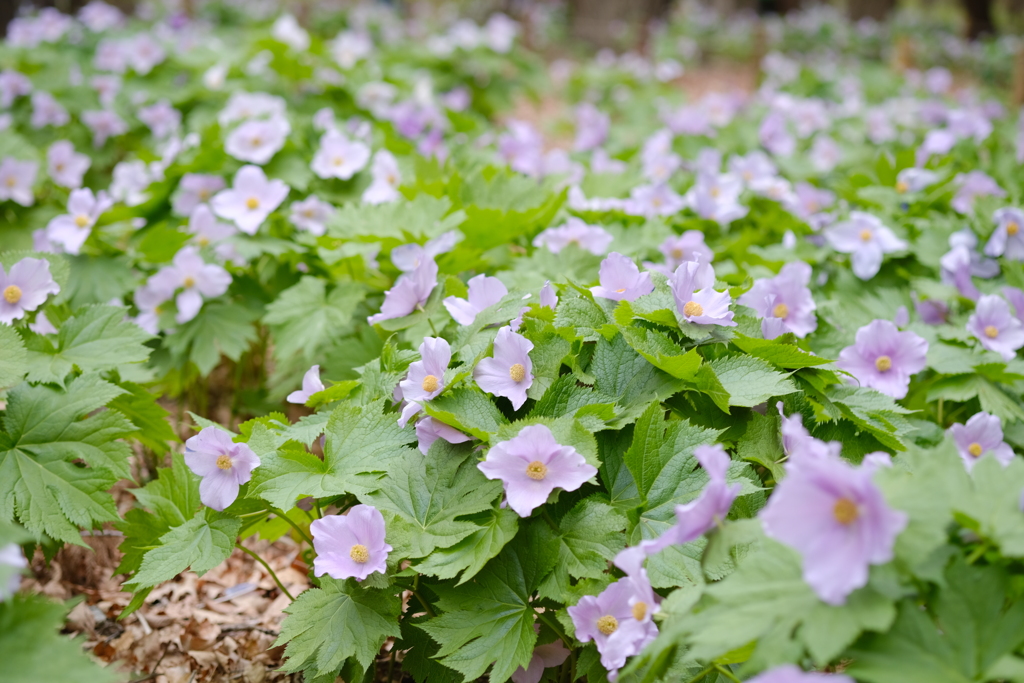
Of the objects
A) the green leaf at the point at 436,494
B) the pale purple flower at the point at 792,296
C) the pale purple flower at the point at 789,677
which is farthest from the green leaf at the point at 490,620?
the pale purple flower at the point at 792,296

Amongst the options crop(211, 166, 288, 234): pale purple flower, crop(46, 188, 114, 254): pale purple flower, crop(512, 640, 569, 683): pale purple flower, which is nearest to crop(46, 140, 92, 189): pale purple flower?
crop(46, 188, 114, 254): pale purple flower

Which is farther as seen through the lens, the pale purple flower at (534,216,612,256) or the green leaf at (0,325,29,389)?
the pale purple flower at (534,216,612,256)

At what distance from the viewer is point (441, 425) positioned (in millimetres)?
1418

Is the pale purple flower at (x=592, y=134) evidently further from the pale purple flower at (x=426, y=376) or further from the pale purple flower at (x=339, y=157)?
the pale purple flower at (x=426, y=376)

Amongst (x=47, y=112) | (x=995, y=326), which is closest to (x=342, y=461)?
(x=995, y=326)

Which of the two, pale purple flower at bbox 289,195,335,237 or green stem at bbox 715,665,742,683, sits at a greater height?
green stem at bbox 715,665,742,683

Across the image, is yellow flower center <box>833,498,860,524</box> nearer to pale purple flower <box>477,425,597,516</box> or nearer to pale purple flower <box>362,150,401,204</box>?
pale purple flower <box>477,425,597,516</box>

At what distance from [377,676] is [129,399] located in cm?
88

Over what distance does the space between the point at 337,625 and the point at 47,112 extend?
360cm

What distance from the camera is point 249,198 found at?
8.32ft

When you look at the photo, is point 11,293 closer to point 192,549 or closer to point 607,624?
point 192,549

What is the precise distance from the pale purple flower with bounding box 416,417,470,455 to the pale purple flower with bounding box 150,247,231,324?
1125mm

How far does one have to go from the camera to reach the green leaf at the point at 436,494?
4.36 feet

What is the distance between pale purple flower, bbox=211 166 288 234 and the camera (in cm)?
249
